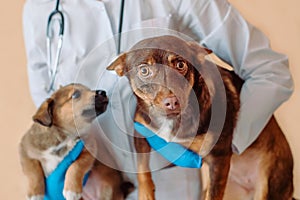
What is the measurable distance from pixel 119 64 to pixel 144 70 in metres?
0.05

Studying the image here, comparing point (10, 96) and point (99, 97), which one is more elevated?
point (99, 97)

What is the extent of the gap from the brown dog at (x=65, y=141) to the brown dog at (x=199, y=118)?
78 millimetres

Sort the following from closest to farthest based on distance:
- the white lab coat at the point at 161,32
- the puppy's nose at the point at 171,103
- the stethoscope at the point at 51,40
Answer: the puppy's nose at the point at 171,103
the white lab coat at the point at 161,32
the stethoscope at the point at 51,40

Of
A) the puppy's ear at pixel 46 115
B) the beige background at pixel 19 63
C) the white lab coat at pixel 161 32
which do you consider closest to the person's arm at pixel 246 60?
the white lab coat at pixel 161 32

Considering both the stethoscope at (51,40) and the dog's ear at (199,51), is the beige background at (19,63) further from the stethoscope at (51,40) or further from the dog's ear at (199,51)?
the dog's ear at (199,51)

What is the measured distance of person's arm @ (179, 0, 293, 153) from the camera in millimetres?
625

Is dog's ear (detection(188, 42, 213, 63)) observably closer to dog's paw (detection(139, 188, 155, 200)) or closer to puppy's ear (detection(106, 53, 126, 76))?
puppy's ear (detection(106, 53, 126, 76))

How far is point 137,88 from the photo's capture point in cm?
52

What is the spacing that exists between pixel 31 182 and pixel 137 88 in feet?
0.92

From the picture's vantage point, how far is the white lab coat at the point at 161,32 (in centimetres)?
60

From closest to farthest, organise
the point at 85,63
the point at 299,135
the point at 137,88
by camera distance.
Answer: the point at 137,88 < the point at 85,63 < the point at 299,135

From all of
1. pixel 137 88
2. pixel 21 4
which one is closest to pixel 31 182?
pixel 137 88

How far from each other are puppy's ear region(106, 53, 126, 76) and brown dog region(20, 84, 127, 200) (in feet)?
0.22

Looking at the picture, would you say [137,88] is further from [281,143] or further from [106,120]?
[281,143]
